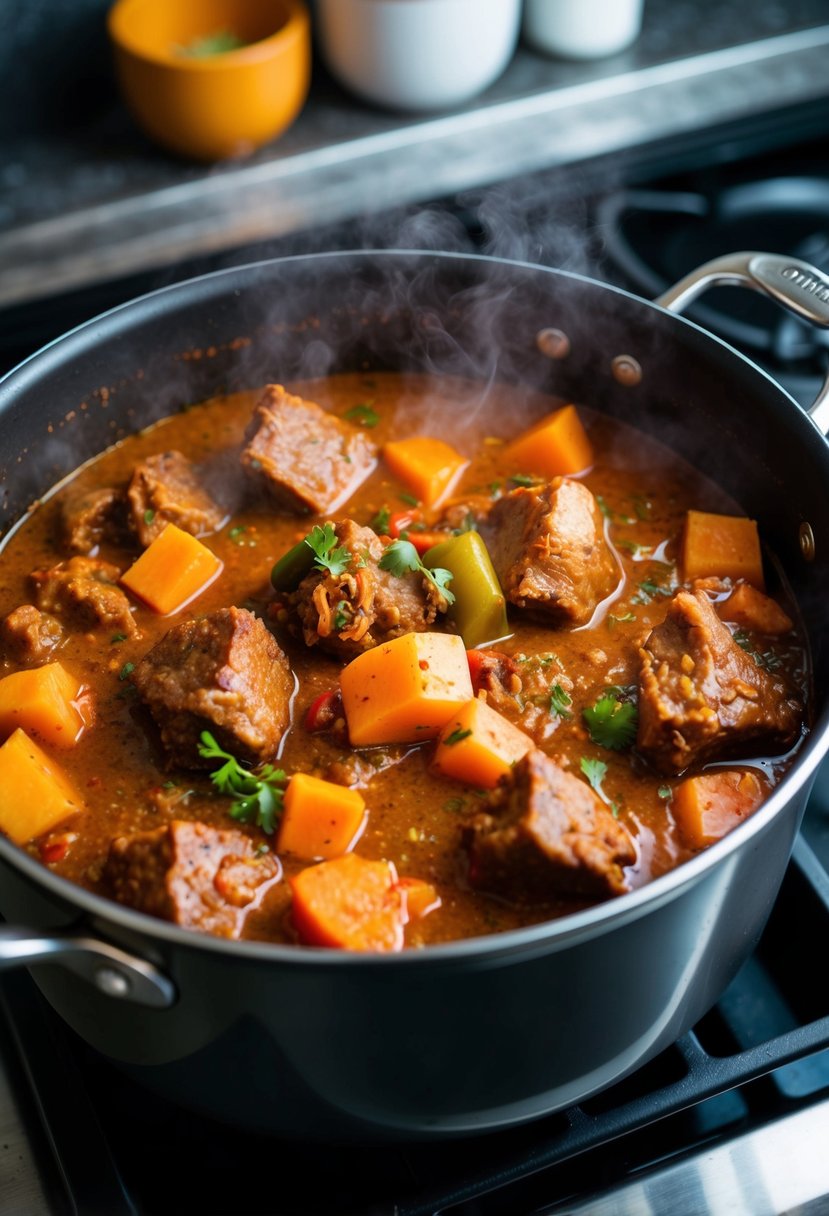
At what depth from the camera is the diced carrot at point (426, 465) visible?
10.6 feet

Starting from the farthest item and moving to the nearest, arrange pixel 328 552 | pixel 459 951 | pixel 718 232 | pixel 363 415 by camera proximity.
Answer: pixel 718 232
pixel 363 415
pixel 328 552
pixel 459 951

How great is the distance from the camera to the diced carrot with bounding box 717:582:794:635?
283 cm

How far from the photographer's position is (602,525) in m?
3.11

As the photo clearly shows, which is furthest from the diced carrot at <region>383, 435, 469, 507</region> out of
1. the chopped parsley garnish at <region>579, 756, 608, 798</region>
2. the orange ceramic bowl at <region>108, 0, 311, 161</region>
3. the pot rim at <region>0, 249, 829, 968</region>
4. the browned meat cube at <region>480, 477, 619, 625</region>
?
the orange ceramic bowl at <region>108, 0, 311, 161</region>

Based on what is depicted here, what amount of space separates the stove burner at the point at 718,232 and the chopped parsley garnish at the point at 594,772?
1769 mm

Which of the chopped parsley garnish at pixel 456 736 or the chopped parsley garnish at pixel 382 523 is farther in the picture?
the chopped parsley garnish at pixel 382 523

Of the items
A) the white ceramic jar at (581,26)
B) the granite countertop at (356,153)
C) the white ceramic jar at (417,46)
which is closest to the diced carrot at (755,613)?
the granite countertop at (356,153)

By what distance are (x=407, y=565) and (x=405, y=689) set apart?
36 cm

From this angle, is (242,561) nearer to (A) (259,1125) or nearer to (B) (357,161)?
(A) (259,1125)

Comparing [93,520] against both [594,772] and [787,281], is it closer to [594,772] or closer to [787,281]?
[594,772]

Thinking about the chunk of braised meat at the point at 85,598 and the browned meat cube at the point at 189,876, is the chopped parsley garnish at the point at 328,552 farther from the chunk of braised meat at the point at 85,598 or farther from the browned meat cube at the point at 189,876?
the browned meat cube at the point at 189,876

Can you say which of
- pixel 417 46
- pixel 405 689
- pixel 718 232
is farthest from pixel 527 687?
pixel 417 46

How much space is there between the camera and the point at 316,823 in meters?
2.38

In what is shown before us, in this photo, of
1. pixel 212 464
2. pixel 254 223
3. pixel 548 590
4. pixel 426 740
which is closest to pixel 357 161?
pixel 254 223
